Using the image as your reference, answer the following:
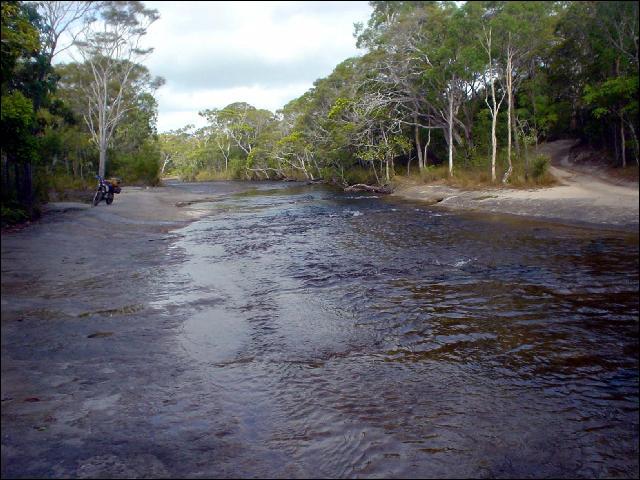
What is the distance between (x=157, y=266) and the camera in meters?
12.7

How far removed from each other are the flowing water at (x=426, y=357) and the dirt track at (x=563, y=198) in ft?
1.32

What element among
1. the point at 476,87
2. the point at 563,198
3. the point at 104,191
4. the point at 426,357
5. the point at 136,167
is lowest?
the point at 426,357

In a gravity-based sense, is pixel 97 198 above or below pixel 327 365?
above

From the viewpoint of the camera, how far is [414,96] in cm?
3444

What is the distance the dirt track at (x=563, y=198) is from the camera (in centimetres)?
344

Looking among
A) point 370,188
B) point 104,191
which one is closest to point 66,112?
point 104,191

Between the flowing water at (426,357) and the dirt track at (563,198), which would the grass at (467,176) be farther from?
the flowing water at (426,357)

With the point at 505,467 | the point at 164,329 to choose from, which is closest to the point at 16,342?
the point at 164,329

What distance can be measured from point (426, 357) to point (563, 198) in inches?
194

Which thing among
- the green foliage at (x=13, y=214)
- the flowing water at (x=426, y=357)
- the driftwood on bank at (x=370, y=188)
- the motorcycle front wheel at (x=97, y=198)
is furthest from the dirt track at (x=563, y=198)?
the motorcycle front wheel at (x=97, y=198)

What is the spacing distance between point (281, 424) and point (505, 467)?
6.63 feet

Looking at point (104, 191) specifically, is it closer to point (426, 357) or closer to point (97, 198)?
point (97, 198)

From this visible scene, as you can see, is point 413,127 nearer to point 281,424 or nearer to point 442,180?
point 442,180

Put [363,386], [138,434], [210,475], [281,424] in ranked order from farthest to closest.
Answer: [363,386] → [281,424] → [138,434] → [210,475]
